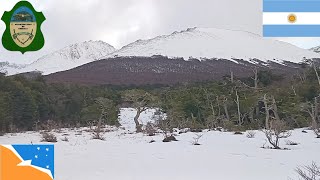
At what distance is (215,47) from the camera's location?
431ft

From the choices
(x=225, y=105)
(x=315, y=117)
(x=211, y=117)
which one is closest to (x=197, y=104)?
(x=225, y=105)

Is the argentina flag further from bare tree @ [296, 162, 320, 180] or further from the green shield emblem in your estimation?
bare tree @ [296, 162, 320, 180]

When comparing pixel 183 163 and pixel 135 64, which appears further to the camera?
pixel 135 64

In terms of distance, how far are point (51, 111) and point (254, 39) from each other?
127 meters

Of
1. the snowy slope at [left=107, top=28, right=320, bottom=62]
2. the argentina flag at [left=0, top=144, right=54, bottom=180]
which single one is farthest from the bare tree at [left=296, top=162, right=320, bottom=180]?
the snowy slope at [left=107, top=28, right=320, bottom=62]

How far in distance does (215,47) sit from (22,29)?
132176 mm

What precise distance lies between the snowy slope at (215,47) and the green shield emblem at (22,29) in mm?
110675

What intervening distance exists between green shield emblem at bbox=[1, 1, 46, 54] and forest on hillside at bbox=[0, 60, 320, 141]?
18.5 metres

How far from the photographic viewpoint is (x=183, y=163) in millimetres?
8125

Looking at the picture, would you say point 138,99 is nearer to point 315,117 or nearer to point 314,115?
point 314,115

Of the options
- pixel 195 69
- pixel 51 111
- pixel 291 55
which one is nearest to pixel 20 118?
pixel 51 111

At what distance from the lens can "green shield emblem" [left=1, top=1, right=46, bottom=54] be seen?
1.60 meters

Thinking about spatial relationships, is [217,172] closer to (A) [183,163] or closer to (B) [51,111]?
(A) [183,163]

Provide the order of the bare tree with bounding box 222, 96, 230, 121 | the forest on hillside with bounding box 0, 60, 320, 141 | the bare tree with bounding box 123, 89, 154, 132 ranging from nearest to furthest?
the forest on hillside with bounding box 0, 60, 320, 141
the bare tree with bounding box 123, 89, 154, 132
the bare tree with bounding box 222, 96, 230, 121
